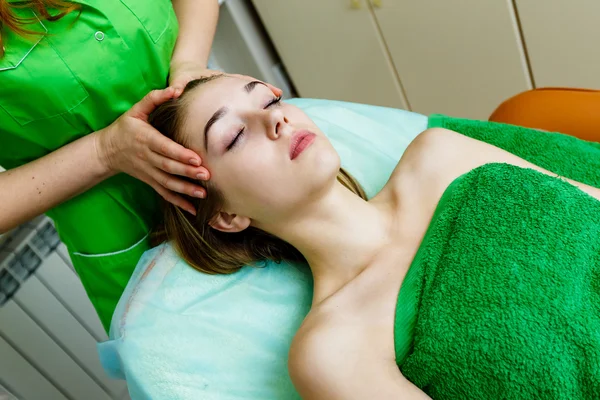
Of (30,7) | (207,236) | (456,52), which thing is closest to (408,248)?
(207,236)

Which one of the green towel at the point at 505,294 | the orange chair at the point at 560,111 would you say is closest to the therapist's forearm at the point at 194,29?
the green towel at the point at 505,294

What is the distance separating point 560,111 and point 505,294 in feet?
2.15

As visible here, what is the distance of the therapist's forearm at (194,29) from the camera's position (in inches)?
52.8

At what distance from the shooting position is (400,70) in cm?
236

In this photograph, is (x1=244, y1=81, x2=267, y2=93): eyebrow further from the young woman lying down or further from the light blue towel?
the light blue towel

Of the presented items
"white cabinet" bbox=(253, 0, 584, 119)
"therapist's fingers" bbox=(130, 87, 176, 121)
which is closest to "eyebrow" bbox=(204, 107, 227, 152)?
"therapist's fingers" bbox=(130, 87, 176, 121)

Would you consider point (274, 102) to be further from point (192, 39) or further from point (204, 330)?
point (204, 330)

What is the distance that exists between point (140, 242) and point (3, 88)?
1.41 ft

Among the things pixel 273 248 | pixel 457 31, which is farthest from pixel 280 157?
pixel 457 31

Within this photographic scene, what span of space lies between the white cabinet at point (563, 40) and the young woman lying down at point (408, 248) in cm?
92

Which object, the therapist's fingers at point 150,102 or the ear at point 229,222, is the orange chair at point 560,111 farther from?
the therapist's fingers at point 150,102

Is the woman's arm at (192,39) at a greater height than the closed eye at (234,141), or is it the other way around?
the woman's arm at (192,39)

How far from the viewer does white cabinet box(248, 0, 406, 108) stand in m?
2.32

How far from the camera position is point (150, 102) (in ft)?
3.71
